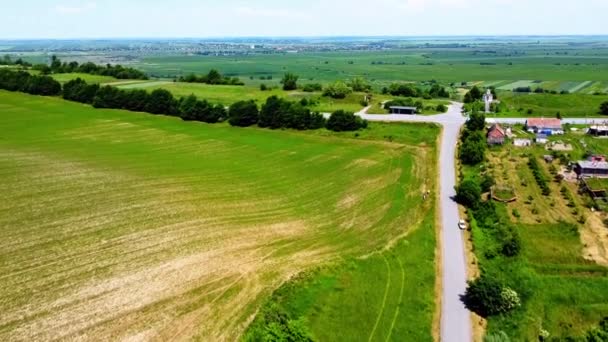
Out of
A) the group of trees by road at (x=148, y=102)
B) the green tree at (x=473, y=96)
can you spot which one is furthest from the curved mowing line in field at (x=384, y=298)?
the green tree at (x=473, y=96)

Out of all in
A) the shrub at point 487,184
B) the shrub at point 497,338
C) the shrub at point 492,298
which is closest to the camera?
the shrub at point 497,338

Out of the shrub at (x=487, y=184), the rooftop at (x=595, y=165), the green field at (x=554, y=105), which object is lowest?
the shrub at (x=487, y=184)

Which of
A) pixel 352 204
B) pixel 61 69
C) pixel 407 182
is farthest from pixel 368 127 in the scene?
pixel 61 69

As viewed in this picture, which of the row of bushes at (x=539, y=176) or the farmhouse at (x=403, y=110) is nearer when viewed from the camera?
the row of bushes at (x=539, y=176)

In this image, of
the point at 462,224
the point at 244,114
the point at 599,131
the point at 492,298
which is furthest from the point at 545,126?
the point at 492,298

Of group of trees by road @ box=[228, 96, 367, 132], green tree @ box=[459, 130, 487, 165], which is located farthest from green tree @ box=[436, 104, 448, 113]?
green tree @ box=[459, 130, 487, 165]

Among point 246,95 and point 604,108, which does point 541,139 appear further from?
point 246,95

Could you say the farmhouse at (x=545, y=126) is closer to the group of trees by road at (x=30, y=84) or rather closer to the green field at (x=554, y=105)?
the green field at (x=554, y=105)
